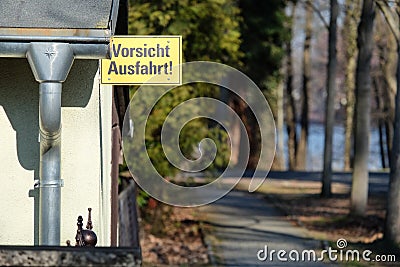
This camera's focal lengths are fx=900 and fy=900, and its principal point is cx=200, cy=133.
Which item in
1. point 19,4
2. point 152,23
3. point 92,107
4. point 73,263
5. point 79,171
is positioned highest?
point 152,23

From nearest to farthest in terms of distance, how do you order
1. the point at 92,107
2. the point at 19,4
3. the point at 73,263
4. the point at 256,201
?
the point at 73,263 → the point at 19,4 → the point at 92,107 → the point at 256,201

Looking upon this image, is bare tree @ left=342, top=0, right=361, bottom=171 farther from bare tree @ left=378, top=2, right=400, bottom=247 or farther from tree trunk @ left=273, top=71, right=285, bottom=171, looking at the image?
bare tree @ left=378, top=2, right=400, bottom=247

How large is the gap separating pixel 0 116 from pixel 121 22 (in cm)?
301

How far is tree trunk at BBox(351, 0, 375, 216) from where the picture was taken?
1956cm

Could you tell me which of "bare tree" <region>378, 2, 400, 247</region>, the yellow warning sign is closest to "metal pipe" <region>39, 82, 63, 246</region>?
the yellow warning sign

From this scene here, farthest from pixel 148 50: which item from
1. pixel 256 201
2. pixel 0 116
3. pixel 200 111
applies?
pixel 256 201

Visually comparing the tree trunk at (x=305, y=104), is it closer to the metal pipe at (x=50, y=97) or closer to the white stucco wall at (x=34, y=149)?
the white stucco wall at (x=34, y=149)

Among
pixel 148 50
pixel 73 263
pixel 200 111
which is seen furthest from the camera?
pixel 200 111

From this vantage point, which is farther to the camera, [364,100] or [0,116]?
[364,100]

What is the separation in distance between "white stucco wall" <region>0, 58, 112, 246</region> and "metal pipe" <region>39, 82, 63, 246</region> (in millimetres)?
923

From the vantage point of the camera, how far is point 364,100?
20.0m

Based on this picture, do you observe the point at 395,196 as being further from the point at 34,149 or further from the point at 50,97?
the point at 50,97

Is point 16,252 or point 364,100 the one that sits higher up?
point 364,100

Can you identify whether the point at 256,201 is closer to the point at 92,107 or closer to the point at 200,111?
the point at 200,111
